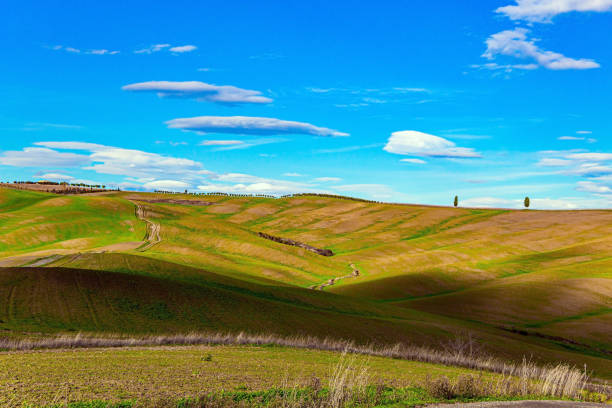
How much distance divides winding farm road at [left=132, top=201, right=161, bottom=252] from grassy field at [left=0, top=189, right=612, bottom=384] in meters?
1.30

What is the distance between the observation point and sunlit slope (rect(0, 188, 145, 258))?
300ft

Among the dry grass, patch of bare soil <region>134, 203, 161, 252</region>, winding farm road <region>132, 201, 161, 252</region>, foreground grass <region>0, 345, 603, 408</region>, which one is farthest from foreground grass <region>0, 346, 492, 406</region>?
patch of bare soil <region>134, 203, 161, 252</region>

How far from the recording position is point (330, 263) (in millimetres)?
104312

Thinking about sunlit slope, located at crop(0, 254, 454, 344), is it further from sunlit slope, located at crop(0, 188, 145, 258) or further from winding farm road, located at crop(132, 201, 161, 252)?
winding farm road, located at crop(132, 201, 161, 252)

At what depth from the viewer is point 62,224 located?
355 ft

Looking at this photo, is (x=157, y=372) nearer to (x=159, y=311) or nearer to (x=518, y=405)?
(x=518, y=405)

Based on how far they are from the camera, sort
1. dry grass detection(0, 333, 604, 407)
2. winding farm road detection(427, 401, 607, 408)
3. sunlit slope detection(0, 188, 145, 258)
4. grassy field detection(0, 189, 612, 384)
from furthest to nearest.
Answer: sunlit slope detection(0, 188, 145, 258)
grassy field detection(0, 189, 612, 384)
dry grass detection(0, 333, 604, 407)
winding farm road detection(427, 401, 607, 408)

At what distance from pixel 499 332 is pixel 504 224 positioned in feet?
336

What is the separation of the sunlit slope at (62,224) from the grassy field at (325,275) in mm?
393

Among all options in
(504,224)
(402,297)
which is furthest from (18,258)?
(504,224)

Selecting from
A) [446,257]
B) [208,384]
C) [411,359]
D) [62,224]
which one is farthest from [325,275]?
[208,384]

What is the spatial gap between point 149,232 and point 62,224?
59.4 feet

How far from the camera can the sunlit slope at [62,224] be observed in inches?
3605

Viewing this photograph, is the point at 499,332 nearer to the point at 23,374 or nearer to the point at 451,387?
the point at 451,387
